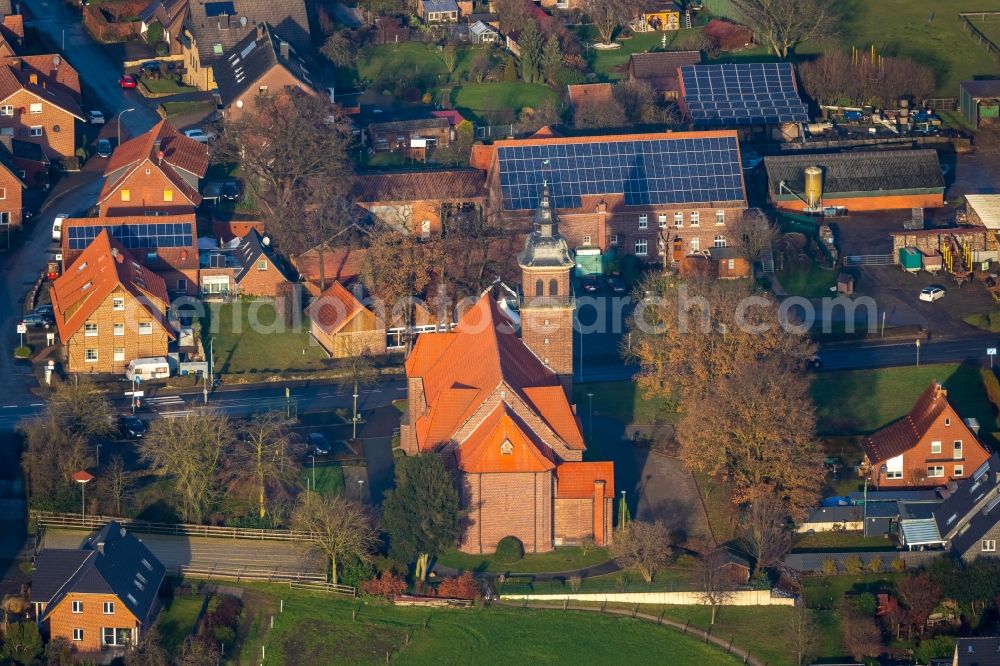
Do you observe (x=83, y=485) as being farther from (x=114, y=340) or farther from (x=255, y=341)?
(x=255, y=341)

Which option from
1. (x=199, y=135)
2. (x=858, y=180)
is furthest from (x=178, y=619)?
(x=858, y=180)

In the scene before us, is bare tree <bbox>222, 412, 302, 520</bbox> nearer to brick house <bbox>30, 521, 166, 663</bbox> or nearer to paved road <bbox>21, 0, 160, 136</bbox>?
brick house <bbox>30, 521, 166, 663</bbox>

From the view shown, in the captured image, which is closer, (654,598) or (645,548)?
(654,598)

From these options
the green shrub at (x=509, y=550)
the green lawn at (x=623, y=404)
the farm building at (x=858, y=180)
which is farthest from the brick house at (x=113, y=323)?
the farm building at (x=858, y=180)

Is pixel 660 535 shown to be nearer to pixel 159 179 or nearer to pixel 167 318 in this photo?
pixel 167 318

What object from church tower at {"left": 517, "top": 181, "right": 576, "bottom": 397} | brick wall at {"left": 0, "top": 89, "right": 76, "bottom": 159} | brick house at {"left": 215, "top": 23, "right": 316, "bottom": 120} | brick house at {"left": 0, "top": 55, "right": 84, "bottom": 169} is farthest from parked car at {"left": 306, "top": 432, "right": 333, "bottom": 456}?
brick wall at {"left": 0, "top": 89, "right": 76, "bottom": 159}

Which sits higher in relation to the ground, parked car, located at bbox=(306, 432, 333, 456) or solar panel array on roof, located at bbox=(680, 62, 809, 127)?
solar panel array on roof, located at bbox=(680, 62, 809, 127)

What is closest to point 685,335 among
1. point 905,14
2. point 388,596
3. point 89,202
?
point 388,596
